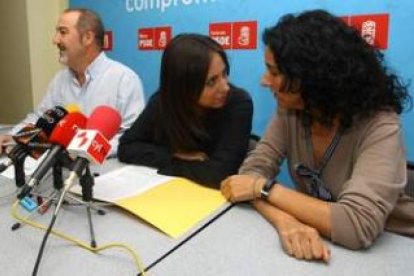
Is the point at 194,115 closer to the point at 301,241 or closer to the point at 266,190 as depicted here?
the point at 266,190

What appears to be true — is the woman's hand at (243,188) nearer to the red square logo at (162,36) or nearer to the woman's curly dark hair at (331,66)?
the woman's curly dark hair at (331,66)

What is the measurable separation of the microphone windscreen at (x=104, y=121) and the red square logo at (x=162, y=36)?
1.36 m

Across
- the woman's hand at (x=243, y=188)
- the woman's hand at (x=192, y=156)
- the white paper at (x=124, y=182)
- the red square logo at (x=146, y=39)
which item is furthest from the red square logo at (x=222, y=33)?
the woman's hand at (x=243, y=188)

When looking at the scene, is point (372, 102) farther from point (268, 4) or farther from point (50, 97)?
point (50, 97)

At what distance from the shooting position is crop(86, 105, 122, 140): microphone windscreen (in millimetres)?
976

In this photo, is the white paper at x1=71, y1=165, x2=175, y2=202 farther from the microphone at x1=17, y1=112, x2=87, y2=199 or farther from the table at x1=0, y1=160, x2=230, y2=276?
the microphone at x1=17, y1=112, x2=87, y2=199

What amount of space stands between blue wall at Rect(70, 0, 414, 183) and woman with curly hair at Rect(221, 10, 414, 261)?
22.5 inches

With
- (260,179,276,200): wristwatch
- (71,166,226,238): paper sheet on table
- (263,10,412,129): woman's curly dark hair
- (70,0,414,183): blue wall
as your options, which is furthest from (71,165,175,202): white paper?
(70,0,414,183): blue wall

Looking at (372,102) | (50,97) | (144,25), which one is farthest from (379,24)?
(50,97)

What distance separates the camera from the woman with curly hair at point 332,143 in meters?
0.90

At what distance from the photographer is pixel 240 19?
6.58 ft

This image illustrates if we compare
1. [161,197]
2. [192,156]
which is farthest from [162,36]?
[161,197]

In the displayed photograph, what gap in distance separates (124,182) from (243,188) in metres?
0.37

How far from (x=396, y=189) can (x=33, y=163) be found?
44.0 inches
